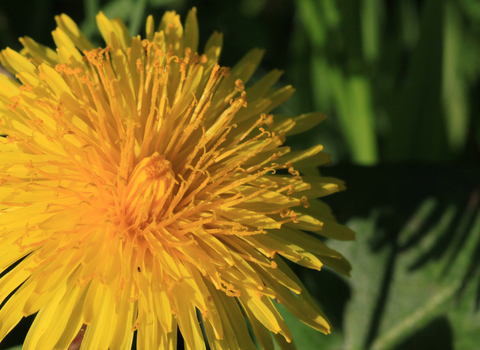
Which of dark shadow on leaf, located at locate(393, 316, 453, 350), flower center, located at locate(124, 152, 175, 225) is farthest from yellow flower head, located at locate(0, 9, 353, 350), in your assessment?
dark shadow on leaf, located at locate(393, 316, 453, 350)

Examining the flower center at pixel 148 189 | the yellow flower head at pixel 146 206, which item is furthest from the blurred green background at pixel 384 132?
the flower center at pixel 148 189

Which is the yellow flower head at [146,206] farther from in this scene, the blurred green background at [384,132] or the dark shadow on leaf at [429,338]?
the dark shadow on leaf at [429,338]

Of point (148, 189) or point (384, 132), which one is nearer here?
point (148, 189)

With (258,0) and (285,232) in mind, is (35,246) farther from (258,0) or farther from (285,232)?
(258,0)

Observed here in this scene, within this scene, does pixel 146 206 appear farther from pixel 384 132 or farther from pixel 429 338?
pixel 384 132

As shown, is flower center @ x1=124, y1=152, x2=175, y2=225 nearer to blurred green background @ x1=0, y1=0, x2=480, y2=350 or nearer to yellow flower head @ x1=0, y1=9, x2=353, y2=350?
yellow flower head @ x1=0, y1=9, x2=353, y2=350

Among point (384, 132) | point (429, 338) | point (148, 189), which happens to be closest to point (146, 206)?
point (148, 189)
